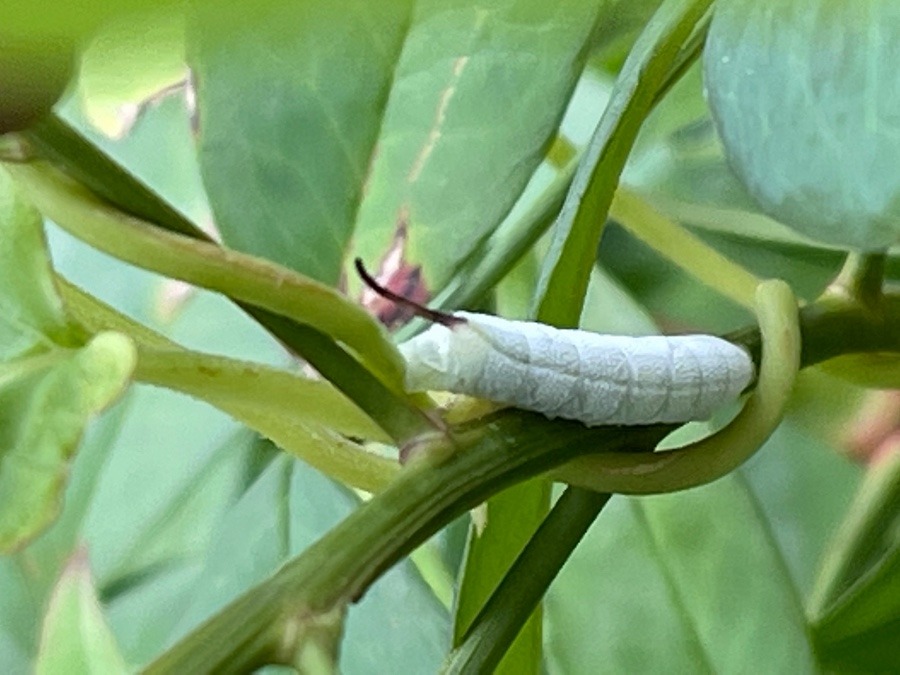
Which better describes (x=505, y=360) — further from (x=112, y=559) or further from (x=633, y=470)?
(x=112, y=559)

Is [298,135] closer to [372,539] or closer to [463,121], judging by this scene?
[463,121]

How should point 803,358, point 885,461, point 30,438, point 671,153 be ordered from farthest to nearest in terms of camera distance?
point 671,153 → point 885,461 → point 803,358 → point 30,438

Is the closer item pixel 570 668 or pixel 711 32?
pixel 711 32

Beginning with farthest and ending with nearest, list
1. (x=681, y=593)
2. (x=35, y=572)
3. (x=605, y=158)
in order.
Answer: (x=35, y=572) → (x=681, y=593) → (x=605, y=158)

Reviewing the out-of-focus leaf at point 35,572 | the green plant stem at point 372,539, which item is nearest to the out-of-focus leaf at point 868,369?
the green plant stem at point 372,539

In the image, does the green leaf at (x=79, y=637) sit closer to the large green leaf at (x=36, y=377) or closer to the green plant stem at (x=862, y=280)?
the large green leaf at (x=36, y=377)

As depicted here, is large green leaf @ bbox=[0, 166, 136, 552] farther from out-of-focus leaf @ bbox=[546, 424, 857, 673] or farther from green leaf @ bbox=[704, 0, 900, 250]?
out-of-focus leaf @ bbox=[546, 424, 857, 673]

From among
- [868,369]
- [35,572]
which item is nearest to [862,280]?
[868,369]

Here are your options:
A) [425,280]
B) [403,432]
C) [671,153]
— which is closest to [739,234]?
[671,153]
